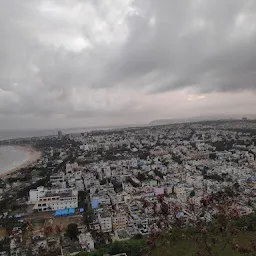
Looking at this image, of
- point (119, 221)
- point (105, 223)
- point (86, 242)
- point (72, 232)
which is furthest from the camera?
point (119, 221)

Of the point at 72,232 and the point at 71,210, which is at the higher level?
the point at 72,232

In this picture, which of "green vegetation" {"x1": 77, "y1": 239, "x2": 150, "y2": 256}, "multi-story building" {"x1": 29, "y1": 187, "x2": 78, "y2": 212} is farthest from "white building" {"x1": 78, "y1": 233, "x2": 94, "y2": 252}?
"multi-story building" {"x1": 29, "y1": 187, "x2": 78, "y2": 212}

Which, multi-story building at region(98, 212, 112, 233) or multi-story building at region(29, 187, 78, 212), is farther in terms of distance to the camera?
multi-story building at region(29, 187, 78, 212)

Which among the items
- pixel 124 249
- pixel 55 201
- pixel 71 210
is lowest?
pixel 71 210

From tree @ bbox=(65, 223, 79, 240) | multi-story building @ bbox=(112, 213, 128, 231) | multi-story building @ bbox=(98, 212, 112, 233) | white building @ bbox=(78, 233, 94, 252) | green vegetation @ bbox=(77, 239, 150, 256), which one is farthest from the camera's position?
multi-story building @ bbox=(112, 213, 128, 231)

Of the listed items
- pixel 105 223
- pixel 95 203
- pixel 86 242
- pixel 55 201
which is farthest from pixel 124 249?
pixel 55 201

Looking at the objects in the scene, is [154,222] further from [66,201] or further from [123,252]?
[66,201]

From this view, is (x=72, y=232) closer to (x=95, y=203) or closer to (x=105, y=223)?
(x=105, y=223)

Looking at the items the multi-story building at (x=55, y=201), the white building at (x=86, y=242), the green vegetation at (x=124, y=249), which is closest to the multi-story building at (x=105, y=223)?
the white building at (x=86, y=242)

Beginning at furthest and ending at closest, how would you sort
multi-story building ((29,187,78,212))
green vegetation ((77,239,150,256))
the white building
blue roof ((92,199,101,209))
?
multi-story building ((29,187,78,212)), blue roof ((92,199,101,209)), the white building, green vegetation ((77,239,150,256))

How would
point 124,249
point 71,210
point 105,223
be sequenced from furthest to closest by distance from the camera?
point 71,210 → point 105,223 → point 124,249

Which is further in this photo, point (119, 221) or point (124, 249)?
point (119, 221)

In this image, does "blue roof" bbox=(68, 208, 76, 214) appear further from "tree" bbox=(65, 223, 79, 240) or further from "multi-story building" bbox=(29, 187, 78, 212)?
"tree" bbox=(65, 223, 79, 240)
